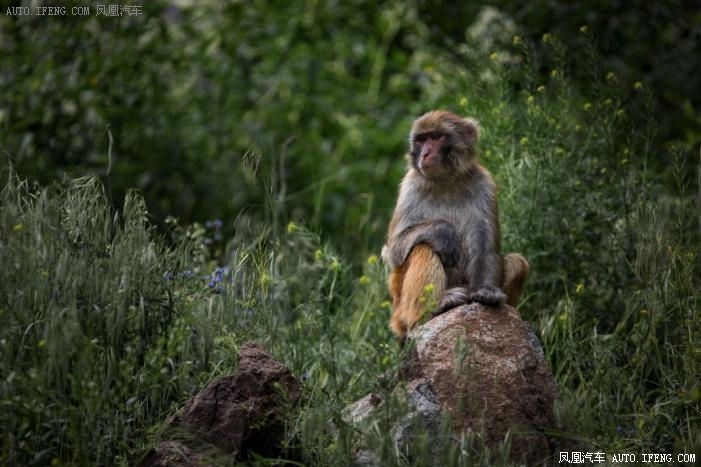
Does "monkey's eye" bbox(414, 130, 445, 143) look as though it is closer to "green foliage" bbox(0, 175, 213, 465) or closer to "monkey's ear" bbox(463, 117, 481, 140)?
"monkey's ear" bbox(463, 117, 481, 140)

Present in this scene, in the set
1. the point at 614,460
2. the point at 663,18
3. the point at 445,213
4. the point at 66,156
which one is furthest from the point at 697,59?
the point at 66,156

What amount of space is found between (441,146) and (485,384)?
191 cm

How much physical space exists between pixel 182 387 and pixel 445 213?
7.68 ft

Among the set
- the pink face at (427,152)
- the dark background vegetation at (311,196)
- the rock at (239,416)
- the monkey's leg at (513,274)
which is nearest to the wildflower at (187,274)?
the dark background vegetation at (311,196)

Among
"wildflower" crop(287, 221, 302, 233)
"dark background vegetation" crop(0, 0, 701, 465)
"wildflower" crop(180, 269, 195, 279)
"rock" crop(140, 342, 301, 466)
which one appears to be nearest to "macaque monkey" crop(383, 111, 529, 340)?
"dark background vegetation" crop(0, 0, 701, 465)

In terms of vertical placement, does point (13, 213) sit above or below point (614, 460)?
above

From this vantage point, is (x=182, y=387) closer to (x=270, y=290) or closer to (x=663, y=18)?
(x=270, y=290)

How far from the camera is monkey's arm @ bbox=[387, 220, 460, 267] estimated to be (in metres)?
6.75

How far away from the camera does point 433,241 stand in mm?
6750

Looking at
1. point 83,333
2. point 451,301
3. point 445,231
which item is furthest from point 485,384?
point 83,333

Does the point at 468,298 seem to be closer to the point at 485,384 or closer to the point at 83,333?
the point at 485,384

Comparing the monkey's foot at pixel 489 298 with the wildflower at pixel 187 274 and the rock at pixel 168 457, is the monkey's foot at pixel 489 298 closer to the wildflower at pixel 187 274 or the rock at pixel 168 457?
the wildflower at pixel 187 274

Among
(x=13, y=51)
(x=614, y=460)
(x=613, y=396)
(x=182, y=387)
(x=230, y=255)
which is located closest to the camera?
(x=614, y=460)

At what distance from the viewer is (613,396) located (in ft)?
21.2
